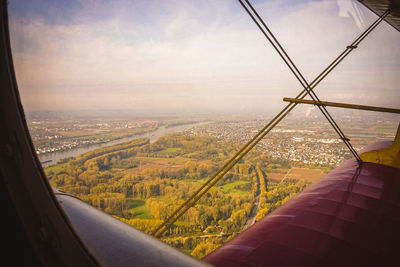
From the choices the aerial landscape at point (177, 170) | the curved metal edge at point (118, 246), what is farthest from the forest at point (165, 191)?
the curved metal edge at point (118, 246)

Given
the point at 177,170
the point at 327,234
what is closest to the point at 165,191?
the point at 177,170

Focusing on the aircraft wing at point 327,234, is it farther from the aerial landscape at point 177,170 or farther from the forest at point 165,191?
the forest at point 165,191

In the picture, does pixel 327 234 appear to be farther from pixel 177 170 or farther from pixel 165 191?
pixel 177 170

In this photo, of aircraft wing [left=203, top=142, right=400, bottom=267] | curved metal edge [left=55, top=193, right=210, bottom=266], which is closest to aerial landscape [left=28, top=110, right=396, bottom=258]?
curved metal edge [left=55, top=193, right=210, bottom=266]

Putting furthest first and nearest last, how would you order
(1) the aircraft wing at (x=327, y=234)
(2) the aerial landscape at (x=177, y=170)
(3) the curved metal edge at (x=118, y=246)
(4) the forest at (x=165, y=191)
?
(4) the forest at (x=165, y=191) < (2) the aerial landscape at (x=177, y=170) < (1) the aircraft wing at (x=327, y=234) < (3) the curved metal edge at (x=118, y=246)

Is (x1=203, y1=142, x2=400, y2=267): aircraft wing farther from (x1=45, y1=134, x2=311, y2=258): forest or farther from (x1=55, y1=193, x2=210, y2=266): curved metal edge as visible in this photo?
(x1=45, y1=134, x2=311, y2=258): forest

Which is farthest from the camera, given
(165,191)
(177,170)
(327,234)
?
(177,170)

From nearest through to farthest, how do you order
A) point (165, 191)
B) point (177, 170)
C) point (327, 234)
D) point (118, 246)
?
point (118, 246) < point (327, 234) < point (165, 191) < point (177, 170)

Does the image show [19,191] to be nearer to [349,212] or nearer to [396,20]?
[349,212]

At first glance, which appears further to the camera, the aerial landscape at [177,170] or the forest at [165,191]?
the forest at [165,191]
